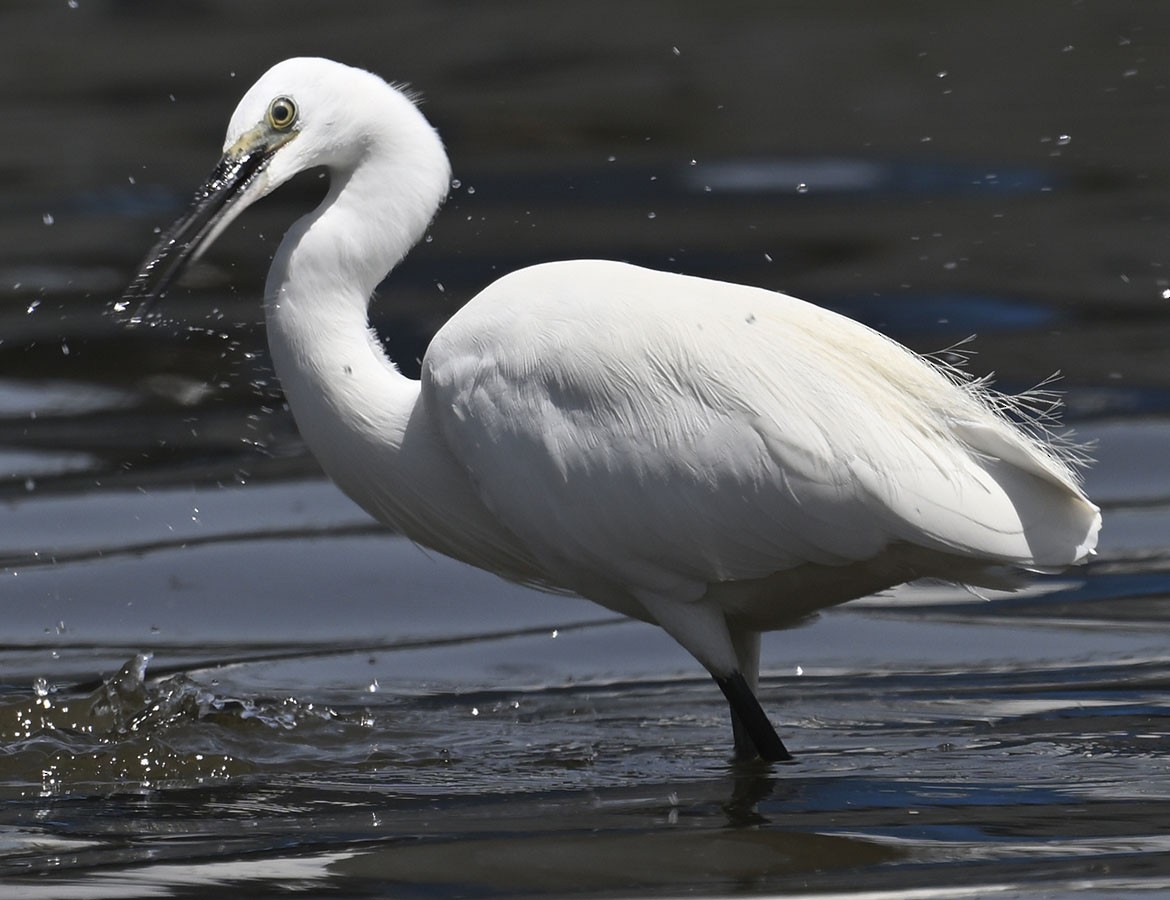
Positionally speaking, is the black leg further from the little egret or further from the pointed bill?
the pointed bill

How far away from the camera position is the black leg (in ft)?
16.1

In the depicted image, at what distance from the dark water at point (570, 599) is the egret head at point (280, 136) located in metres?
1.30

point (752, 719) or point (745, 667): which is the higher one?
point (745, 667)

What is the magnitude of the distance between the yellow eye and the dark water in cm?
155

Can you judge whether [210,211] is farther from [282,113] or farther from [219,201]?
[282,113]

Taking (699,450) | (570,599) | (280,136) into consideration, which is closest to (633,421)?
(699,450)

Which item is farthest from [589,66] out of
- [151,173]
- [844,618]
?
[844,618]

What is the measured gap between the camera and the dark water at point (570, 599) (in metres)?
4.36

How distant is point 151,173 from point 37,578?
5483 millimetres

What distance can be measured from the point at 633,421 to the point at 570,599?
1.98m

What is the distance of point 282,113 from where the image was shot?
16.1 ft

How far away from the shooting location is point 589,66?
13.9 metres

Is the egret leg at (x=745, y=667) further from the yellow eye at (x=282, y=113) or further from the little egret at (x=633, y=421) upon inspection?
the yellow eye at (x=282, y=113)

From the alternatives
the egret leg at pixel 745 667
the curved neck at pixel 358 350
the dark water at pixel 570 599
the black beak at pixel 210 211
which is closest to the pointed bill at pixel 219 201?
the black beak at pixel 210 211
